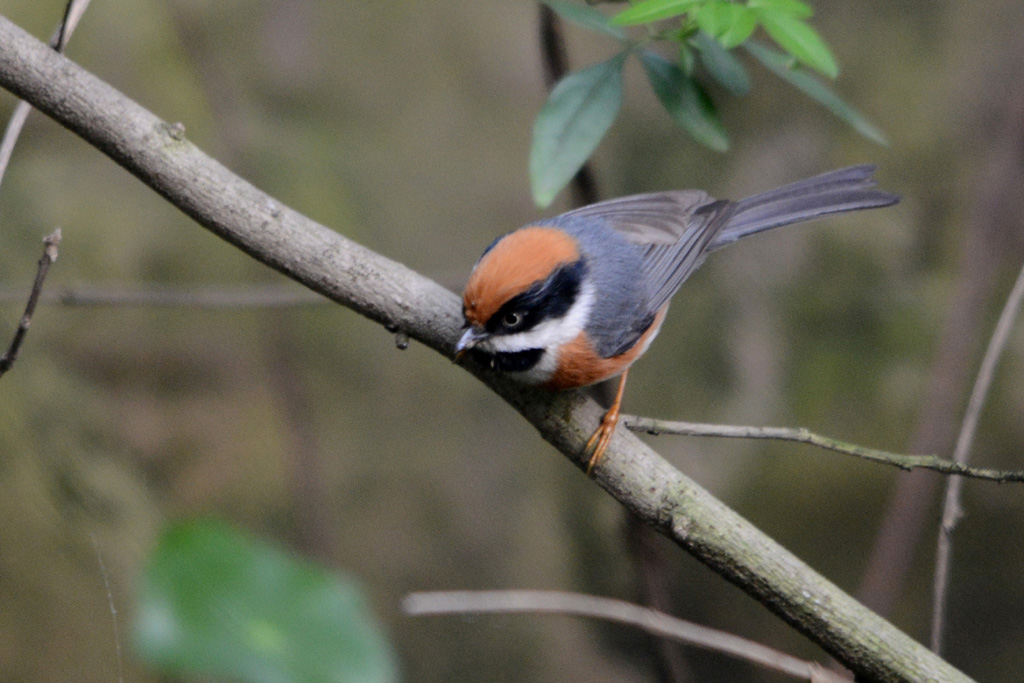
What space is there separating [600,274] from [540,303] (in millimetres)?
343

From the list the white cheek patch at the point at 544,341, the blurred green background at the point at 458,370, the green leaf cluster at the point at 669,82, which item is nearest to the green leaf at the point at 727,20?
the green leaf cluster at the point at 669,82

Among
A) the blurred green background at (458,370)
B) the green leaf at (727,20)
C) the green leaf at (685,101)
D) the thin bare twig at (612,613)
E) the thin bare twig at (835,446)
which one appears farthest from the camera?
the blurred green background at (458,370)

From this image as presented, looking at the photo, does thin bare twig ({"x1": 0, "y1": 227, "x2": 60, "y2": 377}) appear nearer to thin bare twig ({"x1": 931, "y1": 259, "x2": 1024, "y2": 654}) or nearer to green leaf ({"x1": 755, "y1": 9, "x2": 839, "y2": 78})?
green leaf ({"x1": 755, "y1": 9, "x2": 839, "y2": 78})

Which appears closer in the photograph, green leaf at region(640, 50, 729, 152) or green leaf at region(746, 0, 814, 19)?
green leaf at region(746, 0, 814, 19)

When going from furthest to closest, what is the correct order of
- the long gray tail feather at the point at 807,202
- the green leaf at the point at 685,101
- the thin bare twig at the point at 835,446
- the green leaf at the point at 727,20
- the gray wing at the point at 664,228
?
1. the long gray tail feather at the point at 807,202
2. the gray wing at the point at 664,228
3. the green leaf at the point at 685,101
4. the green leaf at the point at 727,20
5. the thin bare twig at the point at 835,446

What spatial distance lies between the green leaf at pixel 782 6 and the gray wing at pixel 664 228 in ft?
2.74

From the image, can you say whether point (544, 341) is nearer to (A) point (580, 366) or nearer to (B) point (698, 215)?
(A) point (580, 366)

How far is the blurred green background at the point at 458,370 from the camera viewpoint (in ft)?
12.3

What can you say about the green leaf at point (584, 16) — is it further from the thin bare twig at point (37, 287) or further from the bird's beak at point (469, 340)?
the thin bare twig at point (37, 287)

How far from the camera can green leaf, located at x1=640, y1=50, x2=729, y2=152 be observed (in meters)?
2.36

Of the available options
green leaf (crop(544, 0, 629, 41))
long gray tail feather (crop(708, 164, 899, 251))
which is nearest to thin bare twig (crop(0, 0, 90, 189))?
green leaf (crop(544, 0, 629, 41))

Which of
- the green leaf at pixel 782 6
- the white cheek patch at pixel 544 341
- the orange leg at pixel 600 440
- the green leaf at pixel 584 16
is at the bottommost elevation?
the orange leg at pixel 600 440

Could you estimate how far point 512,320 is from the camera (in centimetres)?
216

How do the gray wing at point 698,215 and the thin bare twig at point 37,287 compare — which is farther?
the gray wing at point 698,215
